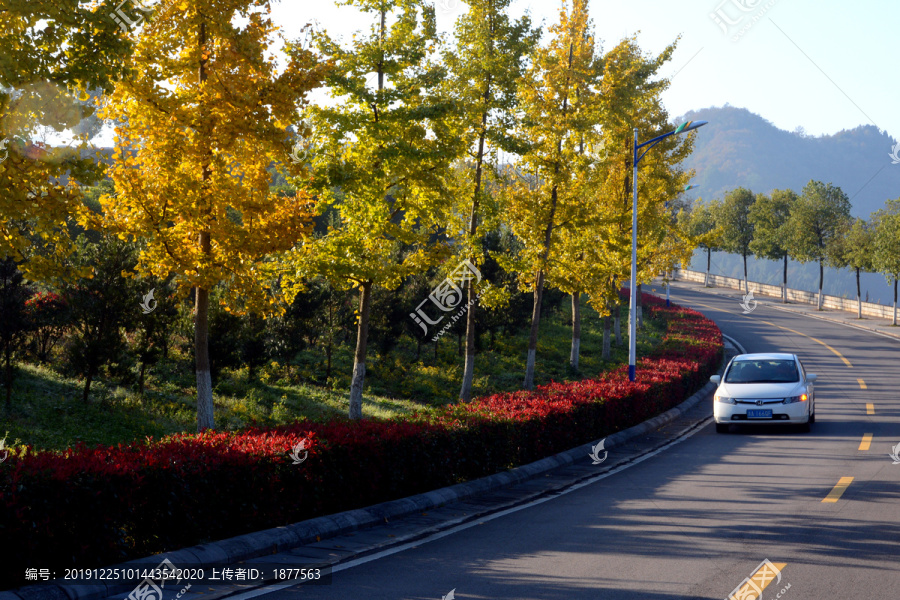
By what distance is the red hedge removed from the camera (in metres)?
5.53

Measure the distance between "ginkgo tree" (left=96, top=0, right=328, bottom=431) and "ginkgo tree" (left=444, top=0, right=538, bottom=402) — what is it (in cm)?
655

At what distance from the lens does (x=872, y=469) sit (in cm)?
1170

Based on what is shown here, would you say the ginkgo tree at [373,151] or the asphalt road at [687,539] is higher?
the ginkgo tree at [373,151]

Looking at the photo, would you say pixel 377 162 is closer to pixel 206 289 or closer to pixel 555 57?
pixel 206 289

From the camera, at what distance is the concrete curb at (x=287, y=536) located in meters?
5.34

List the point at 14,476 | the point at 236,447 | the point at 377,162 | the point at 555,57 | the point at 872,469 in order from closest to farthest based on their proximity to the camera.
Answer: the point at 14,476
the point at 236,447
the point at 872,469
the point at 377,162
the point at 555,57

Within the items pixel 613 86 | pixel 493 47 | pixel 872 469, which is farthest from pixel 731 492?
pixel 613 86

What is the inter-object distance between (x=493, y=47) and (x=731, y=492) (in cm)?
1306

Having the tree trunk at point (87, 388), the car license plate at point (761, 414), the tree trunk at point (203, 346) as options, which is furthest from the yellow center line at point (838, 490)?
the tree trunk at point (87, 388)

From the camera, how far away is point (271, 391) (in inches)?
825

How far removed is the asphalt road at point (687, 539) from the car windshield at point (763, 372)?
210 centimetres

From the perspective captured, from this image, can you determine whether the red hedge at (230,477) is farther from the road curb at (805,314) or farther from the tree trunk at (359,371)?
the road curb at (805,314)

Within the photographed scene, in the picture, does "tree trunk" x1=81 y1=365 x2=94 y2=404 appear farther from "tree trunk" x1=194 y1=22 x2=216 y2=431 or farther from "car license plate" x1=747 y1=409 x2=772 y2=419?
"car license plate" x1=747 y1=409 x2=772 y2=419

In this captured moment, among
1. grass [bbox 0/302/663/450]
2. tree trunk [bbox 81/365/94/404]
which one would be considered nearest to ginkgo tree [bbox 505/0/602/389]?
grass [bbox 0/302/663/450]
